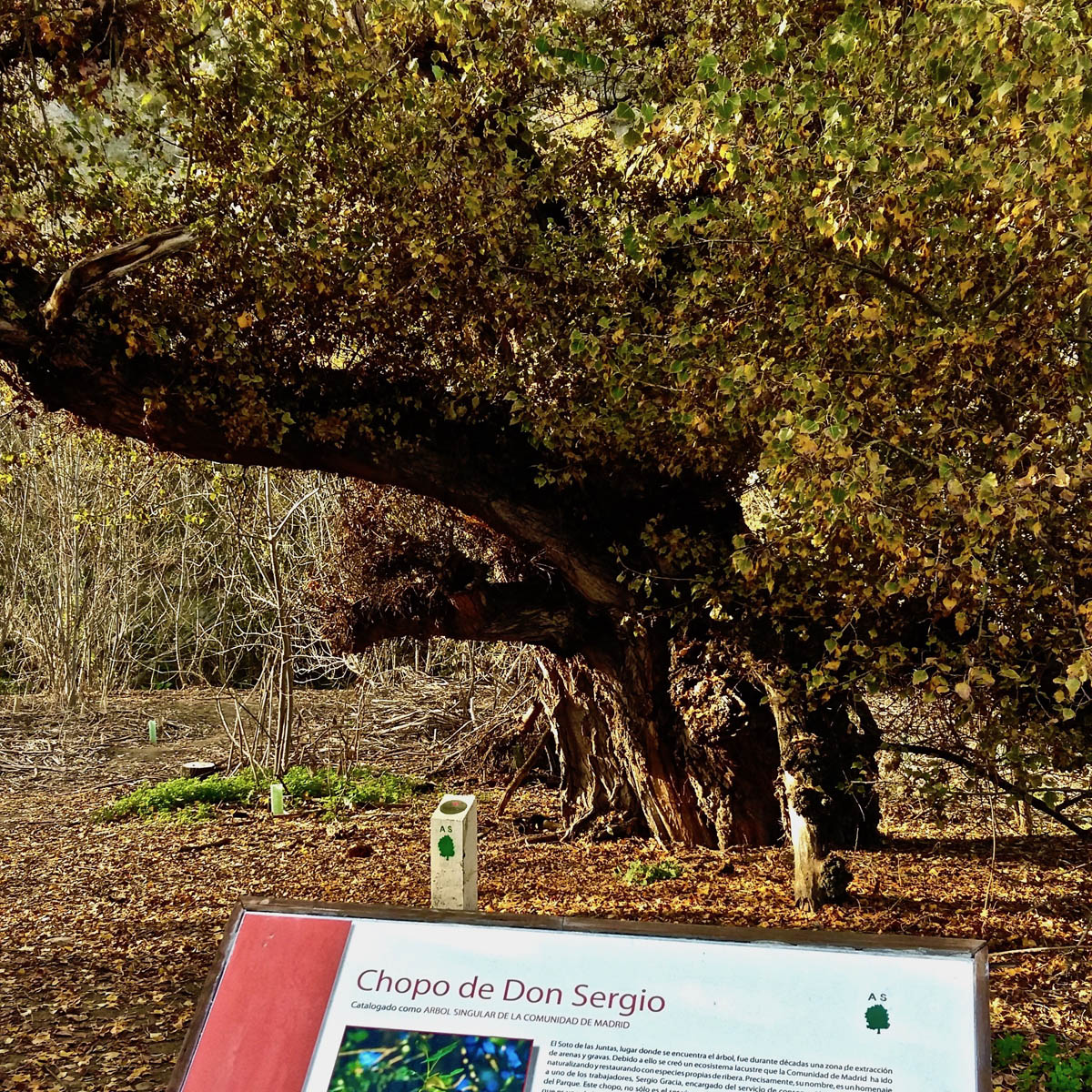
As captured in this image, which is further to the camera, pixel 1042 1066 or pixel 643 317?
pixel 643 317

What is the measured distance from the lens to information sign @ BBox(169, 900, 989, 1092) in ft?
7.25

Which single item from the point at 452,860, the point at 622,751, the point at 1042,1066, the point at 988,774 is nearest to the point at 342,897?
the point at 622,751

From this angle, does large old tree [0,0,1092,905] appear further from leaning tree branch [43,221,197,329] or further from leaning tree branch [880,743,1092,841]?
leaning tree branch [880,743,1092,841]

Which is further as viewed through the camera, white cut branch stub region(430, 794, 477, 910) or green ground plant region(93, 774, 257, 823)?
green ground plant region(93, 774, 257, 823)

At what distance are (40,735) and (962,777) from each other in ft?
32.7

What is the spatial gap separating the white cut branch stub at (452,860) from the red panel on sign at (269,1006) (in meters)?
0.73

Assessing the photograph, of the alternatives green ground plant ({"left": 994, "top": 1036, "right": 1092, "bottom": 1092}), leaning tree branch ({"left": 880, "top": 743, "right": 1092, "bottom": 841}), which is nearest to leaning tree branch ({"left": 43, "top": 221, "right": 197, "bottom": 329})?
leaning tree branch ({"left": 880, "top": 743, "right": 1092, "bottom": 841})

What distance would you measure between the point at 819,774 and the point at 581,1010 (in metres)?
3.59

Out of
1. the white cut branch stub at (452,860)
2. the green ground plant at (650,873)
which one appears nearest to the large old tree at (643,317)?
the green ground plant at (650,873)

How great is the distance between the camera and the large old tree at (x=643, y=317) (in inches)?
134

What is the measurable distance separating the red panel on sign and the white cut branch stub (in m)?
0.73

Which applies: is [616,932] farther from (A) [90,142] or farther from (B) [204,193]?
(A) [90,142]

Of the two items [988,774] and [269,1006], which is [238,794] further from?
[269,1006]

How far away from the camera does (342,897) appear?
6336mm
